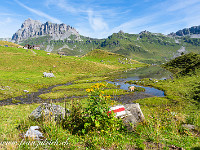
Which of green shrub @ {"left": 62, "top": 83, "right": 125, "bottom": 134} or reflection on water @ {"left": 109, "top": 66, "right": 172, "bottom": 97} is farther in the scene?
reflection on water @ {"left": 109, "top": 66, "right": 172, "bottom": 97}

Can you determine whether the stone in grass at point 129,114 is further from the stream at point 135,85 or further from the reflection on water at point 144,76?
the reflection on water at point 144,76

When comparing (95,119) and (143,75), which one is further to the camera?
(143,75)

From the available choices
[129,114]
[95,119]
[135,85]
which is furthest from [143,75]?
[95,119]

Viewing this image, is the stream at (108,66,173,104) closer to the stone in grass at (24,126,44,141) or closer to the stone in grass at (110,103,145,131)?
the stone in grass at (110,103,145,131)

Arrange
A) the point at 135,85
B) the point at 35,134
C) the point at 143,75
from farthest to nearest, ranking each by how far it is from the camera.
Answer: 1. the point at 143,75
2. the point at 135,85
3. the point at 35,134

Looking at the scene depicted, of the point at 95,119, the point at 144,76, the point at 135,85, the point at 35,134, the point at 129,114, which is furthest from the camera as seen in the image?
the point at 144,76

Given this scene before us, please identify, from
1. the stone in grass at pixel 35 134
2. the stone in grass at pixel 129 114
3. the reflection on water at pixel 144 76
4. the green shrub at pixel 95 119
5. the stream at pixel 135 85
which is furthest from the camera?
the reflection on water at pixel 144 76

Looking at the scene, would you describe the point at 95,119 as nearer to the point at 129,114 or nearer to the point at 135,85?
the point at 129,114

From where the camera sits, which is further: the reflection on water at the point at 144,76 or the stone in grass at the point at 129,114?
the reflection on water at the point at 144,76

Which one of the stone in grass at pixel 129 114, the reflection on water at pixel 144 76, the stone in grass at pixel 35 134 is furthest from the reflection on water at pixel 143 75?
the stone in grass at pixel 35 134

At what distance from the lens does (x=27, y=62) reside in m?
79.4

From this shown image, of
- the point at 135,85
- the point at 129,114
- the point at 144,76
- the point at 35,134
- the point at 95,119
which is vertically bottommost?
the point at 135,85

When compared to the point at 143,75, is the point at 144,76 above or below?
below

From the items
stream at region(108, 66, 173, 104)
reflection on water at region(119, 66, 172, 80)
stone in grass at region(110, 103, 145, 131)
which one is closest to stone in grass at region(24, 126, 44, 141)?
stone in grass at region(110, 103, 145, 131)
